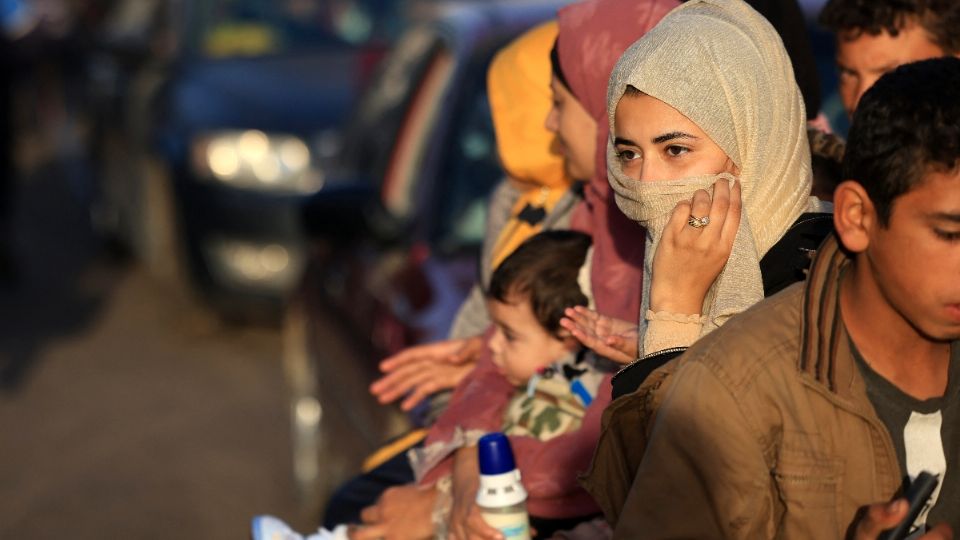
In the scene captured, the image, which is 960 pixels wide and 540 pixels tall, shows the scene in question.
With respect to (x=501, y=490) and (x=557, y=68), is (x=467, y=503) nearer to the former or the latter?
(x=501, y=490)

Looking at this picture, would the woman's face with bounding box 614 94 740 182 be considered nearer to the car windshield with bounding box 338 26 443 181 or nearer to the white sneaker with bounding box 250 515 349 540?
the white sneaker with bounding box 250 515 349 540

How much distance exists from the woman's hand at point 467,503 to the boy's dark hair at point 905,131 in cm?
92

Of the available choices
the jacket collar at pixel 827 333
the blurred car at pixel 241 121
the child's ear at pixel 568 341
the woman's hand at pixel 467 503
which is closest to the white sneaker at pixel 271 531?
the woman's hand at pixel 467 503

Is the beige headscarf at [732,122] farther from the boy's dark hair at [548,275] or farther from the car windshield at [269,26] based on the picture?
the car windshield at [269,26]

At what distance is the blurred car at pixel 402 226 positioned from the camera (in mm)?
4898

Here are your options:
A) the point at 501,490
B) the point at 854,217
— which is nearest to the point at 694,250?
the point at 854,217

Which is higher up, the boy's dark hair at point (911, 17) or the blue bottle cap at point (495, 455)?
the boy's dark hair at point (911, 17)

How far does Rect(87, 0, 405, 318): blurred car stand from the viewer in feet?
28.9

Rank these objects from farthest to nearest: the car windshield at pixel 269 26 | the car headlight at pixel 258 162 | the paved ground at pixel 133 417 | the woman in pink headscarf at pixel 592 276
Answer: the car windshield at pixel 269 26 → the car headlight at pixel 258 162 → the paved ground at pixel 133 417 → the woman in pink headscarf at pixel 592 276

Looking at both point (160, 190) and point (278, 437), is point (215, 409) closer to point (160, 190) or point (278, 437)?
point (278, 437)

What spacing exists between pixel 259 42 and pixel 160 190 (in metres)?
1.35

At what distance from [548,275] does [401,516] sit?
57 centimetres

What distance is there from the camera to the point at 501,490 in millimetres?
2932

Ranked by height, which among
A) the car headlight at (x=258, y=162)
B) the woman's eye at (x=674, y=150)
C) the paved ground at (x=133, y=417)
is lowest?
the paved ground at (x=133, y=417)
